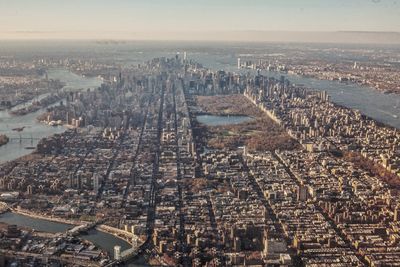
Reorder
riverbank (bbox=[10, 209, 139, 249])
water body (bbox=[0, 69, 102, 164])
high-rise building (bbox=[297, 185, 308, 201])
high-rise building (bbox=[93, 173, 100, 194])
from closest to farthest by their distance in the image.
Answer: riverbank (bbox=[10, 209, 139, 249]), high-rise building (bbox=[297, 185, 308, 201]), high-rise building (bbox=[93, 173, 100, 194]), water body (bbox=[0, 69, 102, 164])

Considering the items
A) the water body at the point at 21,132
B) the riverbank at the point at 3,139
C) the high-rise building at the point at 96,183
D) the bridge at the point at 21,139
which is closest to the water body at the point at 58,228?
the high-rise building at the point at 96,183

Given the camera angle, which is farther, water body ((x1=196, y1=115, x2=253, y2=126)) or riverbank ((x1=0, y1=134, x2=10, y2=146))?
water body ((x1=196, y1=115, x2=253, y2=126))

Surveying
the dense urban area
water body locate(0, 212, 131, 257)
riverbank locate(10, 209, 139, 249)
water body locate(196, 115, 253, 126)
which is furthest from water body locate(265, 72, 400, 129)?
water body locate(0, 212, 131, 257)

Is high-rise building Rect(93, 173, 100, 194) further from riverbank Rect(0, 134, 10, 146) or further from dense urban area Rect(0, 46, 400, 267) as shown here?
riverbank Rect(0, 134, 10, 146)

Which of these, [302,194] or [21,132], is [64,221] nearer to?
[302,194]

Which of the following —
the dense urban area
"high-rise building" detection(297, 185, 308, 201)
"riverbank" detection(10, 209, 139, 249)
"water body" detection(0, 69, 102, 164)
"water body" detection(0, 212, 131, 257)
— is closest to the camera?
the dense urban area

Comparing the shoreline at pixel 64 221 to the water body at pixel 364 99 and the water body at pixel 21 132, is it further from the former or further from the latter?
the water body at pixel 364 99

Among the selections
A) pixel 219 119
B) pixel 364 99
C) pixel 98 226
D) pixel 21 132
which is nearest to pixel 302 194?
pixel 98 226

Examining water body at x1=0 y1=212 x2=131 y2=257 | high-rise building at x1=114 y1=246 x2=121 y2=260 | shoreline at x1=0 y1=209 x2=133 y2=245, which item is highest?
high-rise building at x1=114 y1=246 x2=121 y2=260
